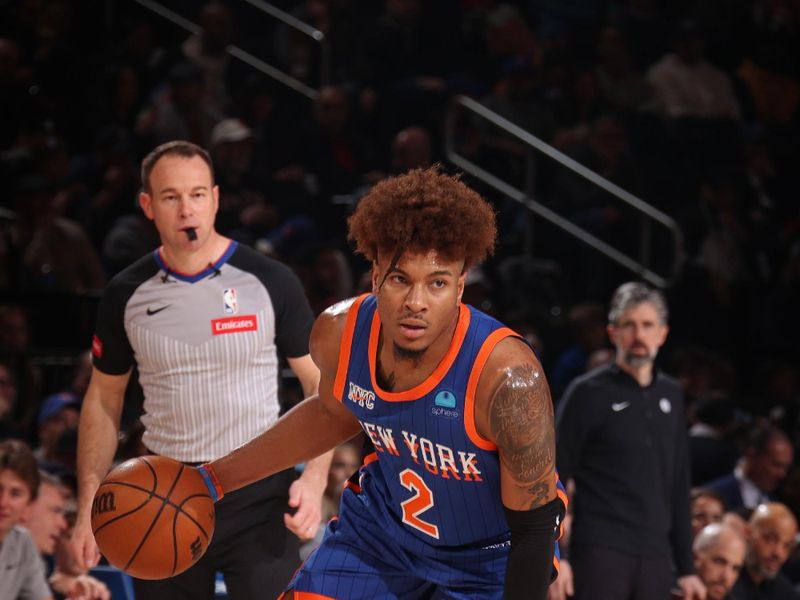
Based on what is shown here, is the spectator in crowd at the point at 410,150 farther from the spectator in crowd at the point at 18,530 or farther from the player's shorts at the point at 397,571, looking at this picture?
the player's shorts at the point at 397,571

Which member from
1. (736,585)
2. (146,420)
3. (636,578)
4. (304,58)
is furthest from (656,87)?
(146,420)

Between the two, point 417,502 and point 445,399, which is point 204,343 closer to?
point 417,502

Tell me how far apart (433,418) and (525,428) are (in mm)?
264

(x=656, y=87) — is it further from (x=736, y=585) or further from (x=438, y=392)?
(x=438, y=392)

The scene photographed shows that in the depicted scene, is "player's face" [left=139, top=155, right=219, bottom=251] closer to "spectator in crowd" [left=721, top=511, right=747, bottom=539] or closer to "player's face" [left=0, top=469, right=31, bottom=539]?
"player's face" [left=0, top=469, right=31, bottom=539]

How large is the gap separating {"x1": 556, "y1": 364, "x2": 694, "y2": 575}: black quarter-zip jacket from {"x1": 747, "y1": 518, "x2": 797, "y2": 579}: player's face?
104cm

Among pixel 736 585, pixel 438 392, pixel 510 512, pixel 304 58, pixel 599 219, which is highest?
pixel 304 58

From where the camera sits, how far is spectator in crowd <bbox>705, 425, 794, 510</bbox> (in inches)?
Result: 301

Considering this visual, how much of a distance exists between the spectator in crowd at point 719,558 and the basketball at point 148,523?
3.67 meters

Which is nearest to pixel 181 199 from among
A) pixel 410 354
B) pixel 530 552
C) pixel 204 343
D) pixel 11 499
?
pixel 204 343

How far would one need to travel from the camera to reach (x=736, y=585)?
670cm

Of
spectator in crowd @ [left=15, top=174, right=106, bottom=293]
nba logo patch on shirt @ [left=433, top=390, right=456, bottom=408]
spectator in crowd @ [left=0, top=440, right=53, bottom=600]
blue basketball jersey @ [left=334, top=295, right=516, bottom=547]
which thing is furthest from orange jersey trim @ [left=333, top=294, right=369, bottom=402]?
spectator in crowd @ [left=15, top=174, right=106, bottom=293]

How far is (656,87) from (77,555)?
8259 mm

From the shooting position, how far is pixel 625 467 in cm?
576
